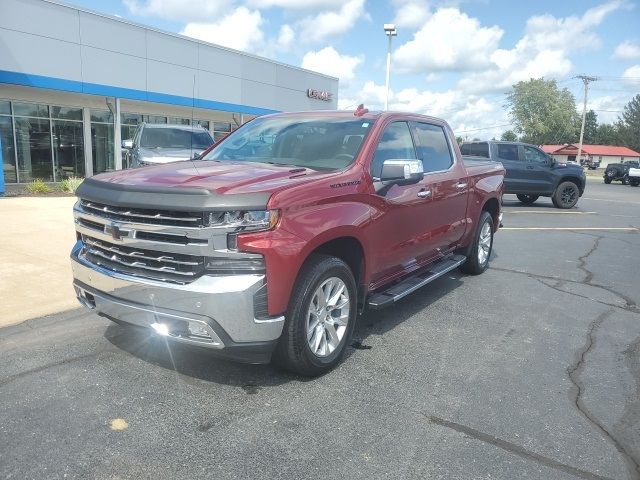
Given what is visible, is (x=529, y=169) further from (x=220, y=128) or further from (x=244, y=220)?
(x=220, y=128)

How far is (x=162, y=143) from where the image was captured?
12.1m

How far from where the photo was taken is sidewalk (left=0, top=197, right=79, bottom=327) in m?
5.12

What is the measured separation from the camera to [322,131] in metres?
4.65

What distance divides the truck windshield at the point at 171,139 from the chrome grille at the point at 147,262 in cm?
862

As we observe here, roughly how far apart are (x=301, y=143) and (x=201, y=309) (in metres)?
2.05

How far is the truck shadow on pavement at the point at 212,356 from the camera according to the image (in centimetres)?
364

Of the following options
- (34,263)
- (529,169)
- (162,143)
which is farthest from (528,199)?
(34,263)

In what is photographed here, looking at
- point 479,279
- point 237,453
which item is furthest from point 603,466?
point 479,279

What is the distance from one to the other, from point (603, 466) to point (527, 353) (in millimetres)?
1606

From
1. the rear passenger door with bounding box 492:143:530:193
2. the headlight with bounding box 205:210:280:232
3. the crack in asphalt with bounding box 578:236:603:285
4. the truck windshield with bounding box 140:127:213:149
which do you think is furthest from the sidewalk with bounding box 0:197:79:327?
the rear passenger door with bounding box 492:143:530:193

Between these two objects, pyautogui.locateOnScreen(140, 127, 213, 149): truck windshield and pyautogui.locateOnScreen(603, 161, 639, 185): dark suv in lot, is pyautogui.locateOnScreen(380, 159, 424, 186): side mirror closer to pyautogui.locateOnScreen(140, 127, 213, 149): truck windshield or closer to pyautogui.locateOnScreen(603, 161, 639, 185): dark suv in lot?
pyautogui.locateOnScreen(140, 127, 213, 149): truck windshield

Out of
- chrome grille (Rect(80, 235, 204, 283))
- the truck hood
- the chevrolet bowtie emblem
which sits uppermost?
the truck hood

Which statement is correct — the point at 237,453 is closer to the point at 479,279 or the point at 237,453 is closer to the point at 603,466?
the point at 603,466

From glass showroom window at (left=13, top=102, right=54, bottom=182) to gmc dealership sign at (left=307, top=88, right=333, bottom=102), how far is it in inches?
578
